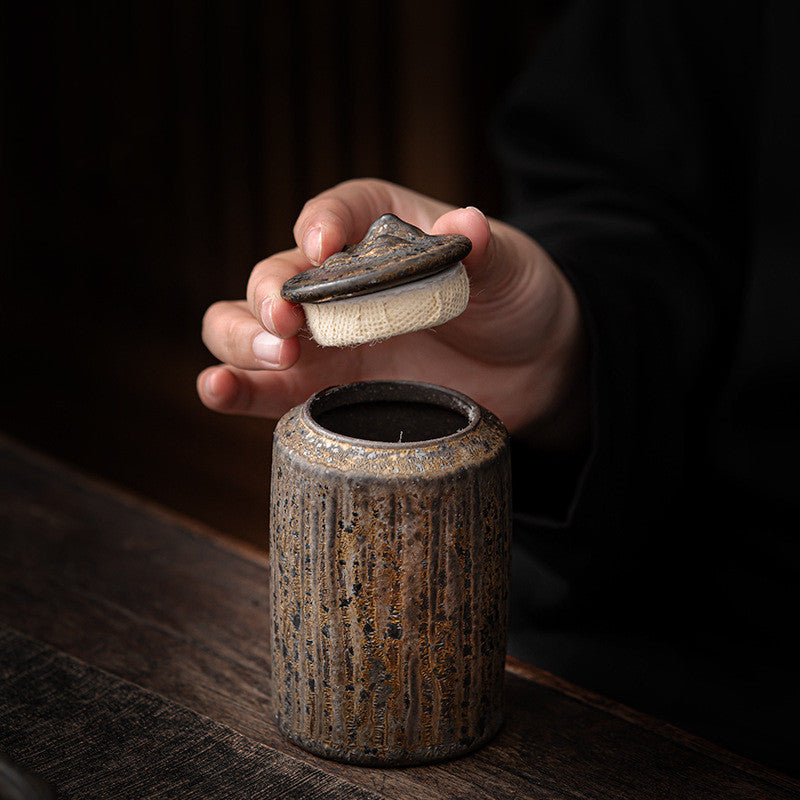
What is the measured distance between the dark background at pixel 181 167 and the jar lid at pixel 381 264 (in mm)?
1502

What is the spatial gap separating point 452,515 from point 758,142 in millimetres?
617

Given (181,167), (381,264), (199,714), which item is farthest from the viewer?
(181,167)

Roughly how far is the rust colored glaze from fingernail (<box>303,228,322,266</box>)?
90mm

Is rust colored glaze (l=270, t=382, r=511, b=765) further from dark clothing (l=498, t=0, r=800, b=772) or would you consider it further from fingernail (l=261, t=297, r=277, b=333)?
dark clothing (l=498, t=0, r=800, b=772)

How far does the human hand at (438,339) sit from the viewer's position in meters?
0.67

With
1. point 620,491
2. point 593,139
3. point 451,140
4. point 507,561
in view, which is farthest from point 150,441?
point 507,561

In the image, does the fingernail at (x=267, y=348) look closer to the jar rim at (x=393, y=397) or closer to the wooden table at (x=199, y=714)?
the jar rim at (x=393, y=397)

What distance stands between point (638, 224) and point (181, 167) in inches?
67.8

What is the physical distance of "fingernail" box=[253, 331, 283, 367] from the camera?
0.71 metres

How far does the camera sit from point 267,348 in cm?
72

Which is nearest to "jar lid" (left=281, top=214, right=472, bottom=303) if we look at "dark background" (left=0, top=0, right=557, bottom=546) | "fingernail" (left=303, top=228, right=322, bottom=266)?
"fingernail" (left=303, top=228, right=322, bottom=266)

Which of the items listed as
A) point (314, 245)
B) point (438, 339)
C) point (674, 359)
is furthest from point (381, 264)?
point (674, 359)

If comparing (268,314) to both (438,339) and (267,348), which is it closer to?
(267,348)

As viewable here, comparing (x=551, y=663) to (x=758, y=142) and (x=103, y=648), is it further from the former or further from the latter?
(x=758, y=142)
